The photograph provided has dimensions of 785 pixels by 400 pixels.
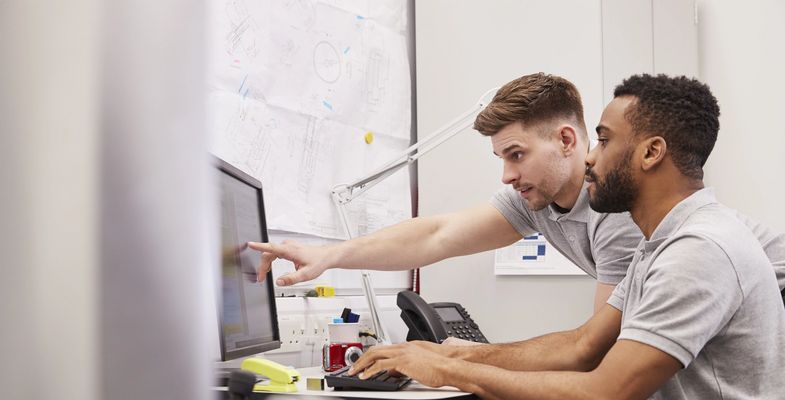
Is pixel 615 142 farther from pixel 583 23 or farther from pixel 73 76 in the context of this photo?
pixel 73 76

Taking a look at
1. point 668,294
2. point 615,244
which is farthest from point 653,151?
point 615,244

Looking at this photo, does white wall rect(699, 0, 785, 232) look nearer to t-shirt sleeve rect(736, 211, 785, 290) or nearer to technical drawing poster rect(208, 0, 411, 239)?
t-shirt sleeve rect(736, 211, 785, 290)

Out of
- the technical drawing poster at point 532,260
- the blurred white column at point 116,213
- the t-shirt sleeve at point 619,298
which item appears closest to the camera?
the blurred white column at point 116,213

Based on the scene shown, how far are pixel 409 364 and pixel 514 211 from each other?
2.28ft

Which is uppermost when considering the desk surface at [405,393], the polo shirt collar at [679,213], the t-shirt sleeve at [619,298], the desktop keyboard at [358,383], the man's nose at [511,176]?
the man's nose at [511,176]

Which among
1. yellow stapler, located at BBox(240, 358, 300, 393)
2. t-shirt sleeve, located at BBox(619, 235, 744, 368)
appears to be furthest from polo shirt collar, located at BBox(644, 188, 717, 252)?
yellow stapler, located at BBox(240, 358, 300, 393)

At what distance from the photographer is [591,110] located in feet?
7.34

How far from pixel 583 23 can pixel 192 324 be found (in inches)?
89.7

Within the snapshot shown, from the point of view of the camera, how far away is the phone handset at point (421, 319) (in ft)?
6.39

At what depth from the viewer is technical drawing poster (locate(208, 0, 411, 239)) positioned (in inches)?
74.4

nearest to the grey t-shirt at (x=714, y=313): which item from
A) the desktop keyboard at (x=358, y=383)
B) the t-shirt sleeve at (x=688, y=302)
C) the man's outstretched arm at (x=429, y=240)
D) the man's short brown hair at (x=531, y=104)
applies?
the t-shirt sleeve at (x=688, y=302)

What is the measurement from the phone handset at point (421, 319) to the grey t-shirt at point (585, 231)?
→ 325mm

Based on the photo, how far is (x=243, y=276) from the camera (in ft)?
4.49

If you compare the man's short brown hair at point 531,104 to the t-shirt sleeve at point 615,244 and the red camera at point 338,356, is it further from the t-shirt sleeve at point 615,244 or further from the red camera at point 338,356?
the red camera at point 338,356
